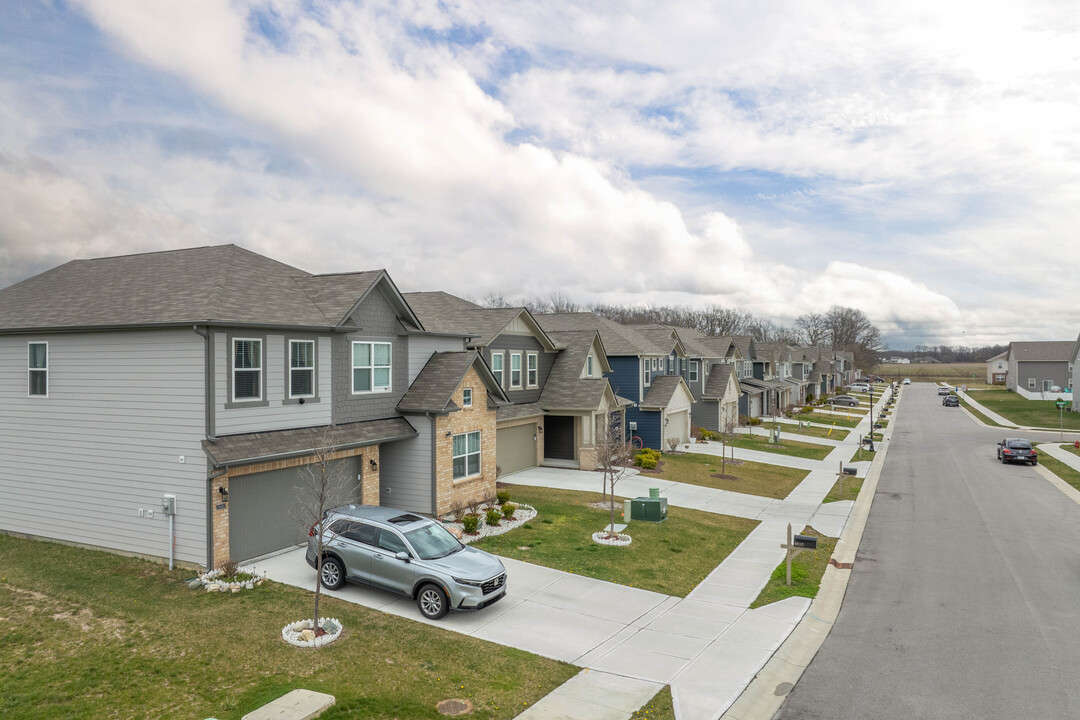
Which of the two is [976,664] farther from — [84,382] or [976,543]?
[84,382]

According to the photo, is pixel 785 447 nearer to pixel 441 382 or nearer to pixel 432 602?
pixel 441 382

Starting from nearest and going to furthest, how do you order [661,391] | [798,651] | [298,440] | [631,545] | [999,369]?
[798,651] < [298,440] < [631,545] < [661,391] < [999,369]

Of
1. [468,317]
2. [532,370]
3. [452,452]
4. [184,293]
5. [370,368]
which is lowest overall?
[452,452]

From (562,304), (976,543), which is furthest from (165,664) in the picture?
(562,304)

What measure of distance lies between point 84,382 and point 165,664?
32.2ft

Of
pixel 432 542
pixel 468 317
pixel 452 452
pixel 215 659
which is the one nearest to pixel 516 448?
pixel 468 317

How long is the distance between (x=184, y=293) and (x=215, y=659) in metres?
9.71

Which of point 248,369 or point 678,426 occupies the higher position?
point 248,369

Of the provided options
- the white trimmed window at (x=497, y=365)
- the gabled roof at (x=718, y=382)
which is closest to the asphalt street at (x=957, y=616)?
the white trimmed window at (x=497, y=365)

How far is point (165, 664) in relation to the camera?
10.1 metres

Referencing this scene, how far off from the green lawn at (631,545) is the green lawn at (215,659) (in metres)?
5.10

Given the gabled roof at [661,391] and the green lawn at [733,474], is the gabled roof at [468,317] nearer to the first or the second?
the gabled roof at [661,391]

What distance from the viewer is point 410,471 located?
20.4 metres

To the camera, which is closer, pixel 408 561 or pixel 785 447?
pixel 408 561
